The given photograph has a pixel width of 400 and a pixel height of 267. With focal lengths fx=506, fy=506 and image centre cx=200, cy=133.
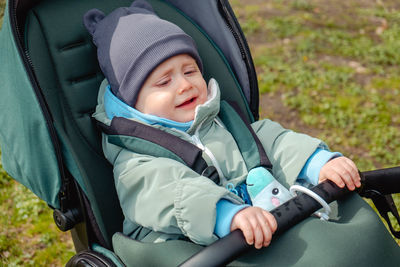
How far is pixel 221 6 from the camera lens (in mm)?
2164

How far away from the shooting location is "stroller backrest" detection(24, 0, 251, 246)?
6.12ft

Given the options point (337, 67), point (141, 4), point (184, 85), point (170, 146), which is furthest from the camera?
point (337, 67)

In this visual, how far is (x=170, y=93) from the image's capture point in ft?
6.23

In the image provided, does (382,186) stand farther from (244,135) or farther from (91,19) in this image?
(91,19)

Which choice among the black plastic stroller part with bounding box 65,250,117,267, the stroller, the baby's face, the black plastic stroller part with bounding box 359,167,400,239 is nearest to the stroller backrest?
the stroller

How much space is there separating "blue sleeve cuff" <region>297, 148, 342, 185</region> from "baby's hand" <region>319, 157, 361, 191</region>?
4 cm

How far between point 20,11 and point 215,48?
32.8 inches

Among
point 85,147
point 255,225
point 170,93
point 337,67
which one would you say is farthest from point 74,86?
point 337,67

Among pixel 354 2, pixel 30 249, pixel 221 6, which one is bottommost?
pixel 30 249

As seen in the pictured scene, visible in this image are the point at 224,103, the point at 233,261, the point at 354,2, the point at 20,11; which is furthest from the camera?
the point at 354,2

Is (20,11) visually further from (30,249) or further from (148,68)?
(30,249)

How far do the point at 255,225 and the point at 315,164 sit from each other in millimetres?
515

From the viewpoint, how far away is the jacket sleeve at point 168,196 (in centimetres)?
156

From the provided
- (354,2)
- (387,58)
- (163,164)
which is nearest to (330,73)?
(387,58)
